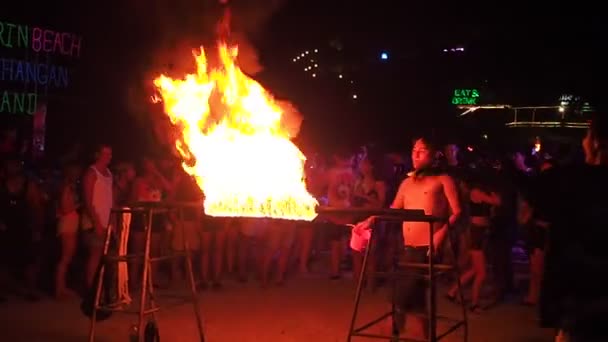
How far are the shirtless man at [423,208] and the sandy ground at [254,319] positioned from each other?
1373mm

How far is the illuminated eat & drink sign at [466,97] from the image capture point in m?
41.0

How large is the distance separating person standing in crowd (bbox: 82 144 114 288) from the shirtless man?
3857 millimetres

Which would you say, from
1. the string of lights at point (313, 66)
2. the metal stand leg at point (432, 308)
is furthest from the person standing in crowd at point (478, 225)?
the string of lights at point (313, 66)

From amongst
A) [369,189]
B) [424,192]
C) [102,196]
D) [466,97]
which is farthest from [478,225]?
[466,97]

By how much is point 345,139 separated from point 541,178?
3106cm

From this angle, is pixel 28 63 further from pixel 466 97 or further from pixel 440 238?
pixel 466 97

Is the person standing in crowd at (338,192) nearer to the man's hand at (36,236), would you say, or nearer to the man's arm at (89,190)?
the man's arm at (89,190)

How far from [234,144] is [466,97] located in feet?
119

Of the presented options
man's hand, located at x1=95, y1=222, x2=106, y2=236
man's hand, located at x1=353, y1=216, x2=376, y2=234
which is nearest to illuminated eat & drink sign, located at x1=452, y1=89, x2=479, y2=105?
man's hand, located at x1=95, y1=222, x2=106, y2=236

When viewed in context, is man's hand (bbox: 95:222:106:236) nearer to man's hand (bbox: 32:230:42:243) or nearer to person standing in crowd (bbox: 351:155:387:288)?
man's hand (bbox: 32:230:42:243)

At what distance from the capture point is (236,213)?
20.2ft

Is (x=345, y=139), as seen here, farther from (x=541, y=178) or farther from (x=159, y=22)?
(x=541, y=178)

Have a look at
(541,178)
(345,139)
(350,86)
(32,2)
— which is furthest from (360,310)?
(350,86)

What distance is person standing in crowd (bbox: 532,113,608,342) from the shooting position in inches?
154
